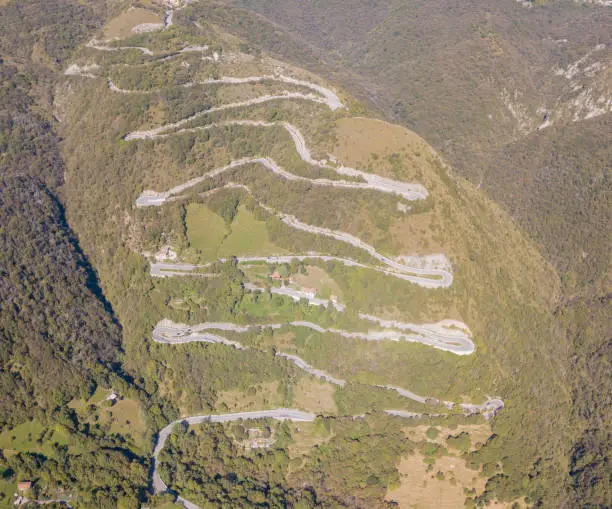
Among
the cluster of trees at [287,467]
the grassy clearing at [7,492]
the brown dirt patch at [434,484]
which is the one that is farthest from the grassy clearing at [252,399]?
the grassy clearing at [7,492]

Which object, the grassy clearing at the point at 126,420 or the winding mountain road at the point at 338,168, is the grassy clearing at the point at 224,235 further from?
the grassy clearing at the point at 126,420

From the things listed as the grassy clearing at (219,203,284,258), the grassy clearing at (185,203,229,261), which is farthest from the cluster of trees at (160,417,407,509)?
the grassy clearing at (185,203,229,261)

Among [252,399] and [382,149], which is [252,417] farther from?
[382,149]

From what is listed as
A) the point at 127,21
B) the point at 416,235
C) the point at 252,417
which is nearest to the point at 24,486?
the point at 252,417

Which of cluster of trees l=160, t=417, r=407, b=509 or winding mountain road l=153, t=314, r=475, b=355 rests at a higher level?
winding mountain road l=153, t=314, r=475, b=355

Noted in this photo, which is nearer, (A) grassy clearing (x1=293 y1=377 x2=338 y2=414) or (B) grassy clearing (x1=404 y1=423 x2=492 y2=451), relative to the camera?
(B) grassy clearing (x1=404 y1=423 x2=492 y2=451)

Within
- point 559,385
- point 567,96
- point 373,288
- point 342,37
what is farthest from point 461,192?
point 342,37

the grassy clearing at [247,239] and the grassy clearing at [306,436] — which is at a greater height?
the grassy clearing at [247,239]

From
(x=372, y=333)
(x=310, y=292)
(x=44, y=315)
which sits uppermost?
(x=310, y=292)

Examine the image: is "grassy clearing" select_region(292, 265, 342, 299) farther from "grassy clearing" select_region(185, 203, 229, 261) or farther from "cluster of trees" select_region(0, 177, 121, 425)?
"cluster of trees" select_region(0, 177, 121, 425)
